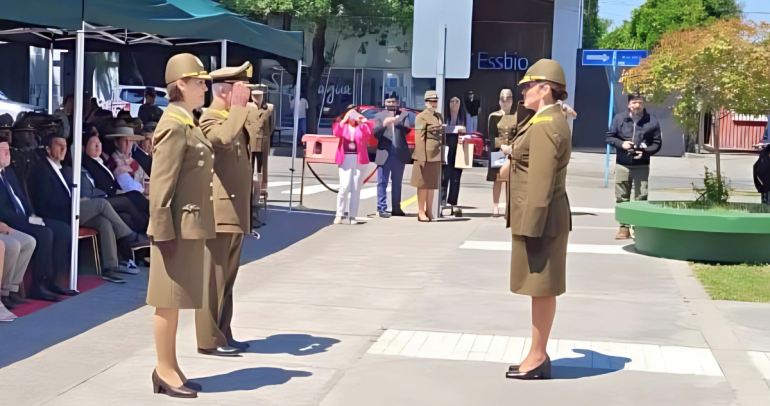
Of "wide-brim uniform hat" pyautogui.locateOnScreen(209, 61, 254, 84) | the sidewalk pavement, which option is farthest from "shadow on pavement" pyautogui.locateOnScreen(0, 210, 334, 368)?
"wide-brim uniform hat" pyautogui.locateOnScreen(209, 61, 254, 84)

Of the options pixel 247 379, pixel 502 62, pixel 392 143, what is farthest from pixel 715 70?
pixel 502 62

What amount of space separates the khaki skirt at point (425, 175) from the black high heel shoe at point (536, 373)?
813 centimetres

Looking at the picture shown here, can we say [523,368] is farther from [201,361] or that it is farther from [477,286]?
[477,286]

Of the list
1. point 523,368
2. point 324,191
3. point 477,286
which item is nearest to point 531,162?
point 523,368

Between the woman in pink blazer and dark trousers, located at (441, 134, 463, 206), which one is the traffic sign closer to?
dark trousers, located at (441, 134, 463, 206)

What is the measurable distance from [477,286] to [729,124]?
121 ft

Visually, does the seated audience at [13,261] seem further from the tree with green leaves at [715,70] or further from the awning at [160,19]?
the tree with green leaves at [715,70]

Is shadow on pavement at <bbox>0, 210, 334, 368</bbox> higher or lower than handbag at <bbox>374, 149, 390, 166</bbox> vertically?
lower

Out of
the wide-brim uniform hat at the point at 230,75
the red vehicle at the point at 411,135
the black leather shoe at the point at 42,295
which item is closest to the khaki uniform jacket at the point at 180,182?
the wide-brim uniform hat at the point at 230,75

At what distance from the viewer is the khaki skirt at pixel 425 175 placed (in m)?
14.1

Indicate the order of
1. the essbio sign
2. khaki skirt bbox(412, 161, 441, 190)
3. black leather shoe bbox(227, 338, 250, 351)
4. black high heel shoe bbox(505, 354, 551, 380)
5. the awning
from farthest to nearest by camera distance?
the essbio sign, khaki skirt bbox(412, 161, 441, 190), the awning, black leather shoe bbox(227, 338, 250, 351), black high heel shoe bbox(505, 354, 551, 380)

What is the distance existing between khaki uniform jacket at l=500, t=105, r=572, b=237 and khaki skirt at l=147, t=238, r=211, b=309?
1.91 m

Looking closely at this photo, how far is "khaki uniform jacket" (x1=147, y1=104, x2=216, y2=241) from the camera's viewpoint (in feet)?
16.9

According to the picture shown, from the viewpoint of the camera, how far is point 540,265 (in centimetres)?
582
